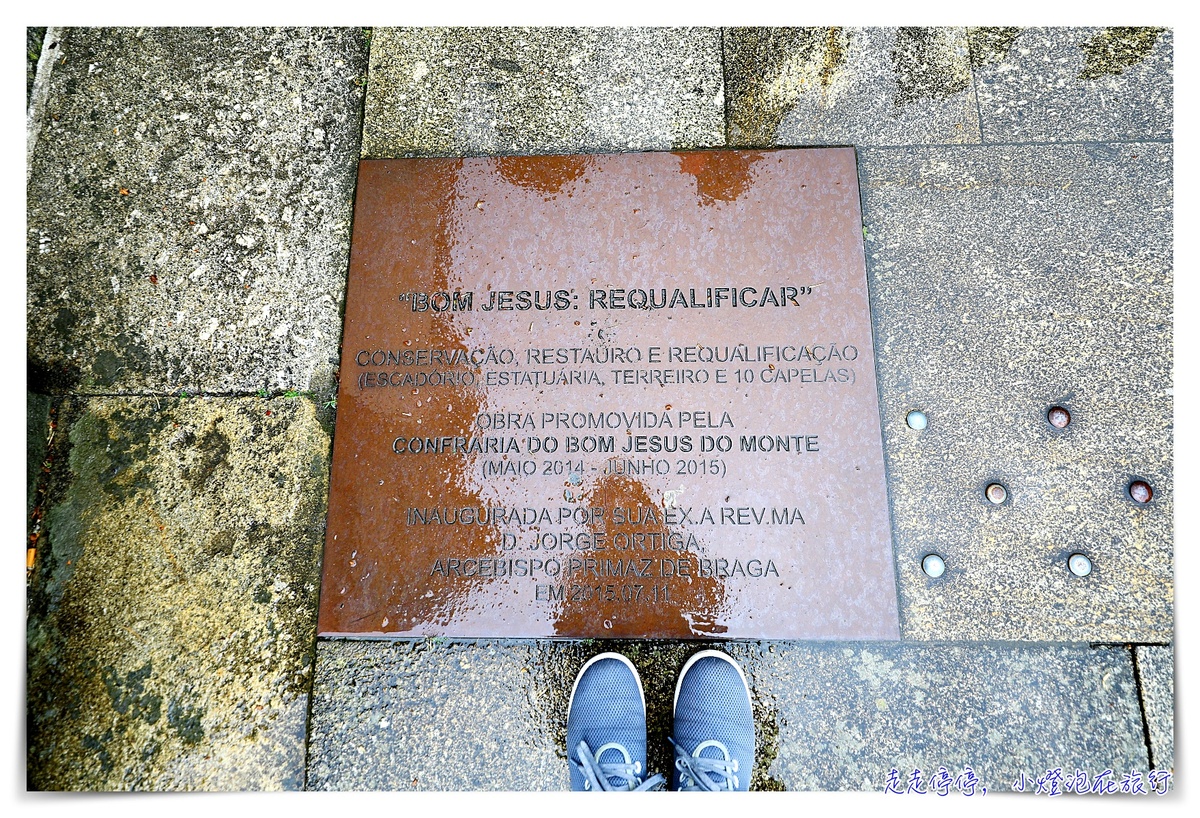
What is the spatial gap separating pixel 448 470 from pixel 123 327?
1.16 meters

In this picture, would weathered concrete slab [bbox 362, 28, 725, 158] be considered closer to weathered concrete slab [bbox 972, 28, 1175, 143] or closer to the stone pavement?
the stone pavement

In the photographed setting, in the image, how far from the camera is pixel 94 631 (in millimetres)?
1649

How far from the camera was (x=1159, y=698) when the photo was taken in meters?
1.53

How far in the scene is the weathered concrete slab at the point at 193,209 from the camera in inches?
70.2

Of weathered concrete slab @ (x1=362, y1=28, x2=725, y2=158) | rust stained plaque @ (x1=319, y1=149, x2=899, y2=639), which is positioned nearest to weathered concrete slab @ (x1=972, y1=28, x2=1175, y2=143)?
rust stained plaque @ (x1=319, y1=149, x2=899, y2=639)

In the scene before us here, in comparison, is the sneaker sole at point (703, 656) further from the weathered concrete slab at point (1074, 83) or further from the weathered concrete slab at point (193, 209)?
the weathered concrete slab at point (1074, 83)

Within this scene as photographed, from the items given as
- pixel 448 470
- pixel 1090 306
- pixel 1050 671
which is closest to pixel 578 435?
pixel 448 470

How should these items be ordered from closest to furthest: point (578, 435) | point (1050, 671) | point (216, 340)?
point (1050, 671) → point (578, 435) → point (216, 340)

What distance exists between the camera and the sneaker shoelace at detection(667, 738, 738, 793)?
1.55 meters

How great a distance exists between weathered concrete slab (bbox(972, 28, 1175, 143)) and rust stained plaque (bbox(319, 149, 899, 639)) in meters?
0.57

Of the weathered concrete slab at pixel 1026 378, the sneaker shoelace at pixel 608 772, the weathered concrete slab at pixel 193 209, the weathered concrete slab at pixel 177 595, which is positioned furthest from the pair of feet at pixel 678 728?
the weathered concrete slab at pixel 193 209

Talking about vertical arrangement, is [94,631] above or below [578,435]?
below

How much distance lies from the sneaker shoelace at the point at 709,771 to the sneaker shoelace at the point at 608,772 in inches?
3.3

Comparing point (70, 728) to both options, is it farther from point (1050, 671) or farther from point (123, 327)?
Answer: point (1050, 671)
